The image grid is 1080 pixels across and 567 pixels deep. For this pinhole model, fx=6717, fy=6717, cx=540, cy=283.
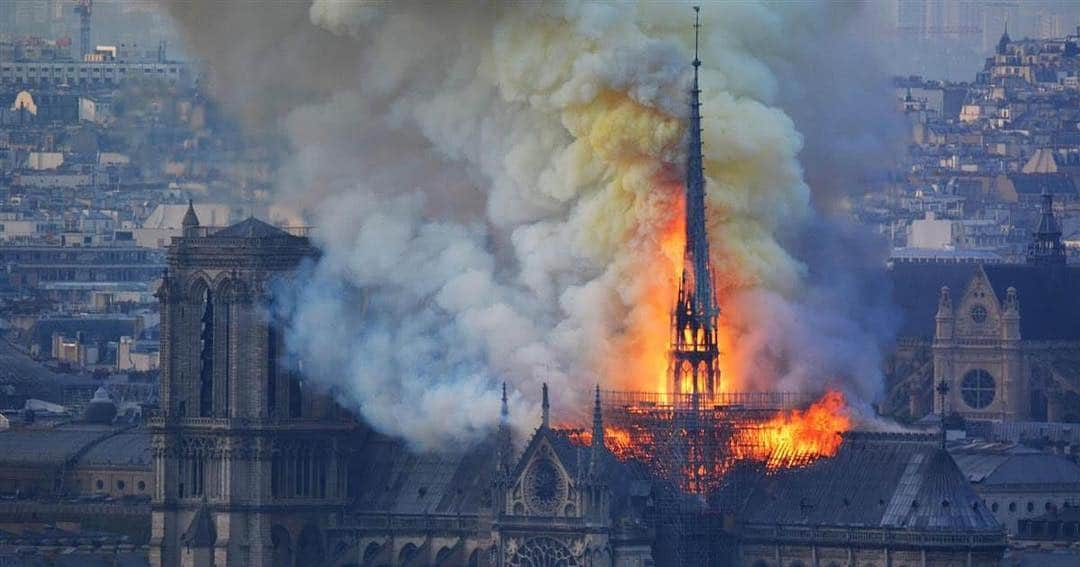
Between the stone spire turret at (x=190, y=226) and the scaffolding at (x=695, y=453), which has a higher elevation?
the stone spire turret at (x=190, y=226)

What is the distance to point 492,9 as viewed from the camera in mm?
142375

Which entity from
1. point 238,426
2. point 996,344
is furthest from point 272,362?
point 996,344

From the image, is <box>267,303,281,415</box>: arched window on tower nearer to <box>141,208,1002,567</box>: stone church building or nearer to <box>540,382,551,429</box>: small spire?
<box>141,208,1002,567</box>: stone church building

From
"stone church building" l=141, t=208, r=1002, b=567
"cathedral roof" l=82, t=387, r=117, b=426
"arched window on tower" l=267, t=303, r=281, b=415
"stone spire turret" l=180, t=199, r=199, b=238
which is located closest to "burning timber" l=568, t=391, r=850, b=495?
"stone church building" l=141, t=208, r=1002, b=567

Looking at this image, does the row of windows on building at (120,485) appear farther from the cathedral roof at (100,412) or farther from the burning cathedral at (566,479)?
the burning cathedral at (566,479)

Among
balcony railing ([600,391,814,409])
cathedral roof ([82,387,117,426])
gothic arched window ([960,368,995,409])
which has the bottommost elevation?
balcony railing ([600,391,814,409])

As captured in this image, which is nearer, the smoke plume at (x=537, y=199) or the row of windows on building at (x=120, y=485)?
the smoke plume at (x=537, y=199)

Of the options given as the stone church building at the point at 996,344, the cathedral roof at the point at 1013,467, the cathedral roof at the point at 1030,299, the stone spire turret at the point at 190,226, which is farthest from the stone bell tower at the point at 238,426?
the cathedral roof at the point at 1030,299

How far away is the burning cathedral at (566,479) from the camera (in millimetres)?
136750

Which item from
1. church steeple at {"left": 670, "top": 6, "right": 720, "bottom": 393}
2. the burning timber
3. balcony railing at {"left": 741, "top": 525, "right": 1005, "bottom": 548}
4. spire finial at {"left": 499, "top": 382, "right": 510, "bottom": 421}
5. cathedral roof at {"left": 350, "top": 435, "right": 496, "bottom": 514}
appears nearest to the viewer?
balcony railing at {"left": 741, "top": 525, "right": 1005, "bottom": 548}

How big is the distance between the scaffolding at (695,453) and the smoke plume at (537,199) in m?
0.85

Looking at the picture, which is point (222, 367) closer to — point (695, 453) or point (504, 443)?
point (504, 443)

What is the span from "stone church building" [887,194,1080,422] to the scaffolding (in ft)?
162

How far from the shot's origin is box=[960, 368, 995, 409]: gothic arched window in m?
192
